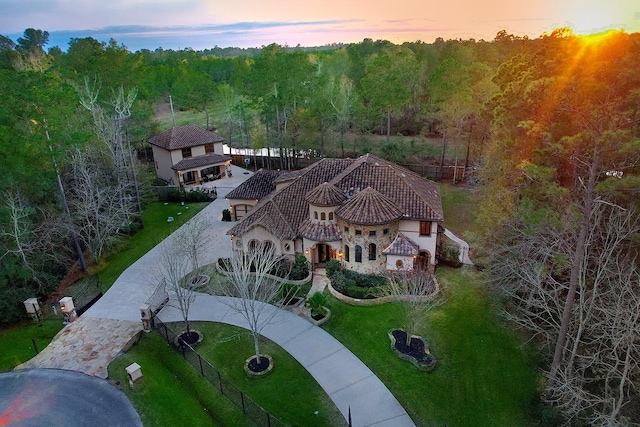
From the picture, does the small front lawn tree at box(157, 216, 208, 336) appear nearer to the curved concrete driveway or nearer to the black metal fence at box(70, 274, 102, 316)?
the curved concrete driveway

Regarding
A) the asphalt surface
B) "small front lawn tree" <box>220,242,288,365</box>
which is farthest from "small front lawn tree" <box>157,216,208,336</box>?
the asphalt surface

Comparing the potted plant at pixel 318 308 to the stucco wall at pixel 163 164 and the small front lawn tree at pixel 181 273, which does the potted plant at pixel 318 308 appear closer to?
the small front lawn tree at pixel 181 273

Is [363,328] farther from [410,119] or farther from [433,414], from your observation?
[410,119]

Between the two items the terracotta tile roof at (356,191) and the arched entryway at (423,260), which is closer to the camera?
the terracotta tile roof at (356,191)

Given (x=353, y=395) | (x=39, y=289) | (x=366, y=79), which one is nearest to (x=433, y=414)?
(x=353, y=395)

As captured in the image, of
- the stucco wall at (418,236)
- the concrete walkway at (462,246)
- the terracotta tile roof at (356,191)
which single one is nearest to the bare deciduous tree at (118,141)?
the terracotta tile roof at (356,191)

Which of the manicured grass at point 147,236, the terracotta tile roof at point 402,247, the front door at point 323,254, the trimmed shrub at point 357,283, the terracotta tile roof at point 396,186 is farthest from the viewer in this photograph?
the manicured grass at point 147,236

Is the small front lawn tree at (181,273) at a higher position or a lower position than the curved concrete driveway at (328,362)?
higher
